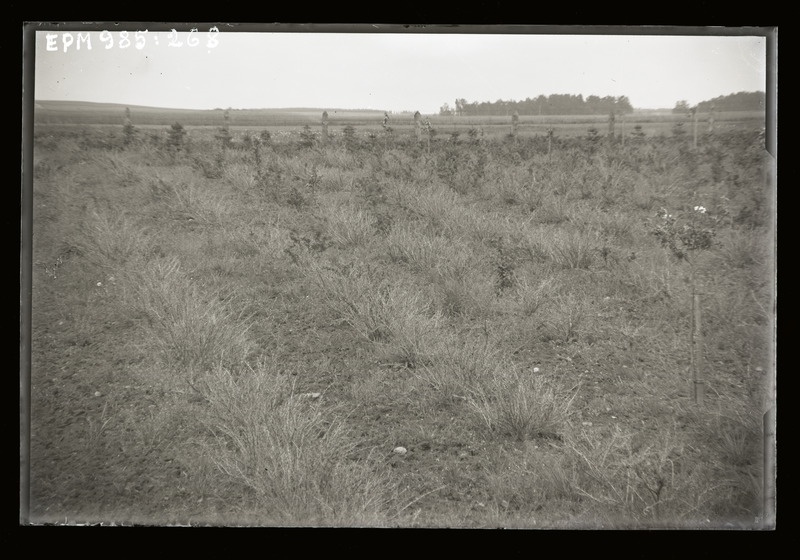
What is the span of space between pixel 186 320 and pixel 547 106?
7.80 ft

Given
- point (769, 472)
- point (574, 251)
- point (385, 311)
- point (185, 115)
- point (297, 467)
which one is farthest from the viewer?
point (574, 251)

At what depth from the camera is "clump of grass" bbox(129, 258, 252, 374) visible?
8.68 ft

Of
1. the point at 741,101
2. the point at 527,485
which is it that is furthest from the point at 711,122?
the point at 527,485

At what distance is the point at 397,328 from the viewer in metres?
2.73

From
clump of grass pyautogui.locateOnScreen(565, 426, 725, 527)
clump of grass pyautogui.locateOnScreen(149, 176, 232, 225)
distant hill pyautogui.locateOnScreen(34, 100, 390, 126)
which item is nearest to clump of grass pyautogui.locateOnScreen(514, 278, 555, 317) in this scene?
clump of grass pyautogui.locateOnScreen(565, 426, 725, 527)

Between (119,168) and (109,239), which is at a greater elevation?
(119,168)

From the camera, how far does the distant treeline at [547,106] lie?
263cm

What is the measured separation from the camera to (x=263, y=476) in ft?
7.91

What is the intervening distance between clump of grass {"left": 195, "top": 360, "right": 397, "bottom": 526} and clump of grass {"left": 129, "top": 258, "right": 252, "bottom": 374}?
0.35 meters

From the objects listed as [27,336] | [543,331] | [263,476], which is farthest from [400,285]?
[27,336]

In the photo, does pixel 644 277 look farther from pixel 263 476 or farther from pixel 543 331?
pixel 263 476

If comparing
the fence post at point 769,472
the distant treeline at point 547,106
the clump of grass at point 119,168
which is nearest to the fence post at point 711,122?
the distant treeline at point 547,106

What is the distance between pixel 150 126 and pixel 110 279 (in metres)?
0.89

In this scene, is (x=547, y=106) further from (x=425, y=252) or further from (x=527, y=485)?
(x=527, y=485)
